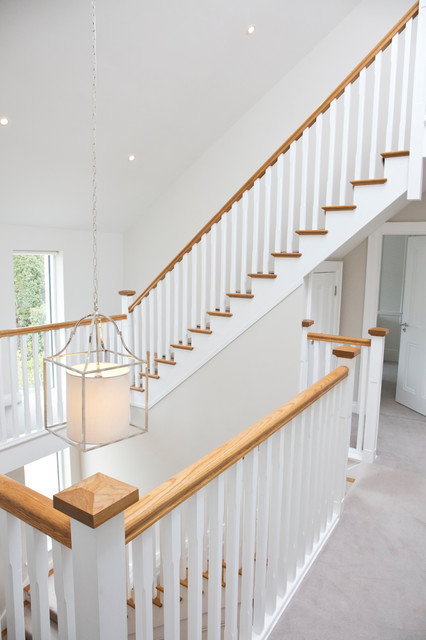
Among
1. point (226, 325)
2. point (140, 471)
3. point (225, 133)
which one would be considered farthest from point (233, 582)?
point (225, 133)

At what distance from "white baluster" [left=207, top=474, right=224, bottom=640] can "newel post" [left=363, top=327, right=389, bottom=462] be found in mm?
2430

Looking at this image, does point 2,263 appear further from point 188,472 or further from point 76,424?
point 188,472

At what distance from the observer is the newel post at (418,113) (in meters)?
3.23

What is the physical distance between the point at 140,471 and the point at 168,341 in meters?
1.53

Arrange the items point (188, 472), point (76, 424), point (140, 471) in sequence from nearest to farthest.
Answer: point (188, 472)
point (76, 424)
point (140, 471)

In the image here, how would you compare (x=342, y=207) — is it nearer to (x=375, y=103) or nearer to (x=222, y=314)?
(x=375, y=103)

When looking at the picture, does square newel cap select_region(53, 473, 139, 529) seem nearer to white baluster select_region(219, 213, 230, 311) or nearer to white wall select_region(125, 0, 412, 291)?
white baluster select_region(219, 213, 230, 311)

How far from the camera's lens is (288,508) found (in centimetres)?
196

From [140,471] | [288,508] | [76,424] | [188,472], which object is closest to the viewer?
[188,472]

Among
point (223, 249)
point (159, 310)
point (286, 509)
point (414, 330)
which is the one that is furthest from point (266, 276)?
point (286, 509)

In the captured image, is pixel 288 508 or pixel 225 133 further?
pixel 225 133

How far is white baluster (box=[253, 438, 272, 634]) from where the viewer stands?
170cm

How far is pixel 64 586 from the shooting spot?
3.71 ft

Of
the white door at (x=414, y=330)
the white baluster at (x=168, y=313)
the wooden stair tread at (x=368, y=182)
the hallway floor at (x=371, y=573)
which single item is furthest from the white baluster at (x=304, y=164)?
the hallway floor at (x=371, y=573)
